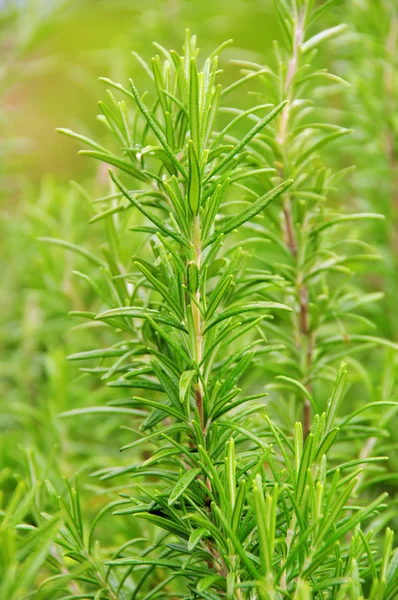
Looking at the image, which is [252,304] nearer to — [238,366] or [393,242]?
[238,366]

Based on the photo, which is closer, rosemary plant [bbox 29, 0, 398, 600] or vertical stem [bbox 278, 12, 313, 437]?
rosemary plant [bbox 29, 0, 398, 600]

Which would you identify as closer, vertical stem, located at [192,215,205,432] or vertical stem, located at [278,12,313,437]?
vertical stem, located at [192,215,205,432]

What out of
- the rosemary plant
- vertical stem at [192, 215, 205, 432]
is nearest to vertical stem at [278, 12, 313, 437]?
the rosemary plant

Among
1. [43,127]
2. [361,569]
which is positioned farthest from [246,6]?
[361,569]

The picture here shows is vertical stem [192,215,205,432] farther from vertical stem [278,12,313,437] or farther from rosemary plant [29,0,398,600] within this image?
vertical stem [278,12,313,437]

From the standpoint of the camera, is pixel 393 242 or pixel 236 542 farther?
pixel 393 242

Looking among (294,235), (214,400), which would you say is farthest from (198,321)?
(294,235)

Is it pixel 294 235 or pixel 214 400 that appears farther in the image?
pixel 294 235

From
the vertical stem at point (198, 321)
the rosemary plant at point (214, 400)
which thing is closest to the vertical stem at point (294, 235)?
the rosemary plant at point (214, 400)

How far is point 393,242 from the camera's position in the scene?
0.80m

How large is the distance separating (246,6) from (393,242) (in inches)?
25.8

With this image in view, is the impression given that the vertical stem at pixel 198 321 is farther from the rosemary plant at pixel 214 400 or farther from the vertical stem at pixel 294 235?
the vertical stem at pixel 294 235

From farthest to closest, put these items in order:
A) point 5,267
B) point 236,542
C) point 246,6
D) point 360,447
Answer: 1. point 246,6
2. point 5,267
3. point 360,447
4. point 236,542

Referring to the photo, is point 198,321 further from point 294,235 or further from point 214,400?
point 294,235
